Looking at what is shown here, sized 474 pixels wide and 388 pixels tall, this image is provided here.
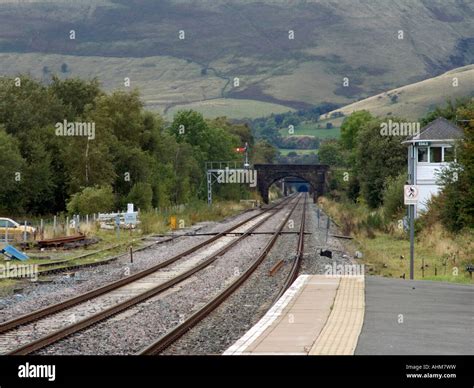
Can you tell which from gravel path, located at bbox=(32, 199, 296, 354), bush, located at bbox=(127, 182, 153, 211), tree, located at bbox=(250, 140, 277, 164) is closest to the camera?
gravel path, located at bbox=(32, 199, 296, 354)

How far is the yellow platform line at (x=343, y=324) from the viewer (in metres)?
13.1

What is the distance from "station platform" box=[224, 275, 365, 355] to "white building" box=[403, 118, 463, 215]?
28987 mm

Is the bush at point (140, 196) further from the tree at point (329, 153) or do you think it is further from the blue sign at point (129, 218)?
the tree at point (329, 153)

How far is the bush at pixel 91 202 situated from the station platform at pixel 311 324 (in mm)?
33350

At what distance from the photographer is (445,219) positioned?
34.8 metres

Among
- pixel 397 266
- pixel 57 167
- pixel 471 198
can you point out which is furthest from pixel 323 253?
pixel 57 167

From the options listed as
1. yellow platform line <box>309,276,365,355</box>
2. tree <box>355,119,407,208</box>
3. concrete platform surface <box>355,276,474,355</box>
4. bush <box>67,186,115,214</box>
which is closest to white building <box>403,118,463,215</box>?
tree <box>355,119,407,208</box>

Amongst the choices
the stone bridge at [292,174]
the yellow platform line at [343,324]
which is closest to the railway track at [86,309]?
the yellow platform line at [343,324]

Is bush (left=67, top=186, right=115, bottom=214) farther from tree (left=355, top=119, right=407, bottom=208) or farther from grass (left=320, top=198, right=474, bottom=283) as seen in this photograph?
tree (left=355, top=119, right=407, bottom=208)

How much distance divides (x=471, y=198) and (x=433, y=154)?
20.7 metres

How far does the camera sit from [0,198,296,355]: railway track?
15859 mm

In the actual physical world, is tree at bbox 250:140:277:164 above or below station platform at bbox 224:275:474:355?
above

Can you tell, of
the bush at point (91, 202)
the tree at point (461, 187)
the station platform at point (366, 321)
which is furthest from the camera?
the bush at point (91, 202)
